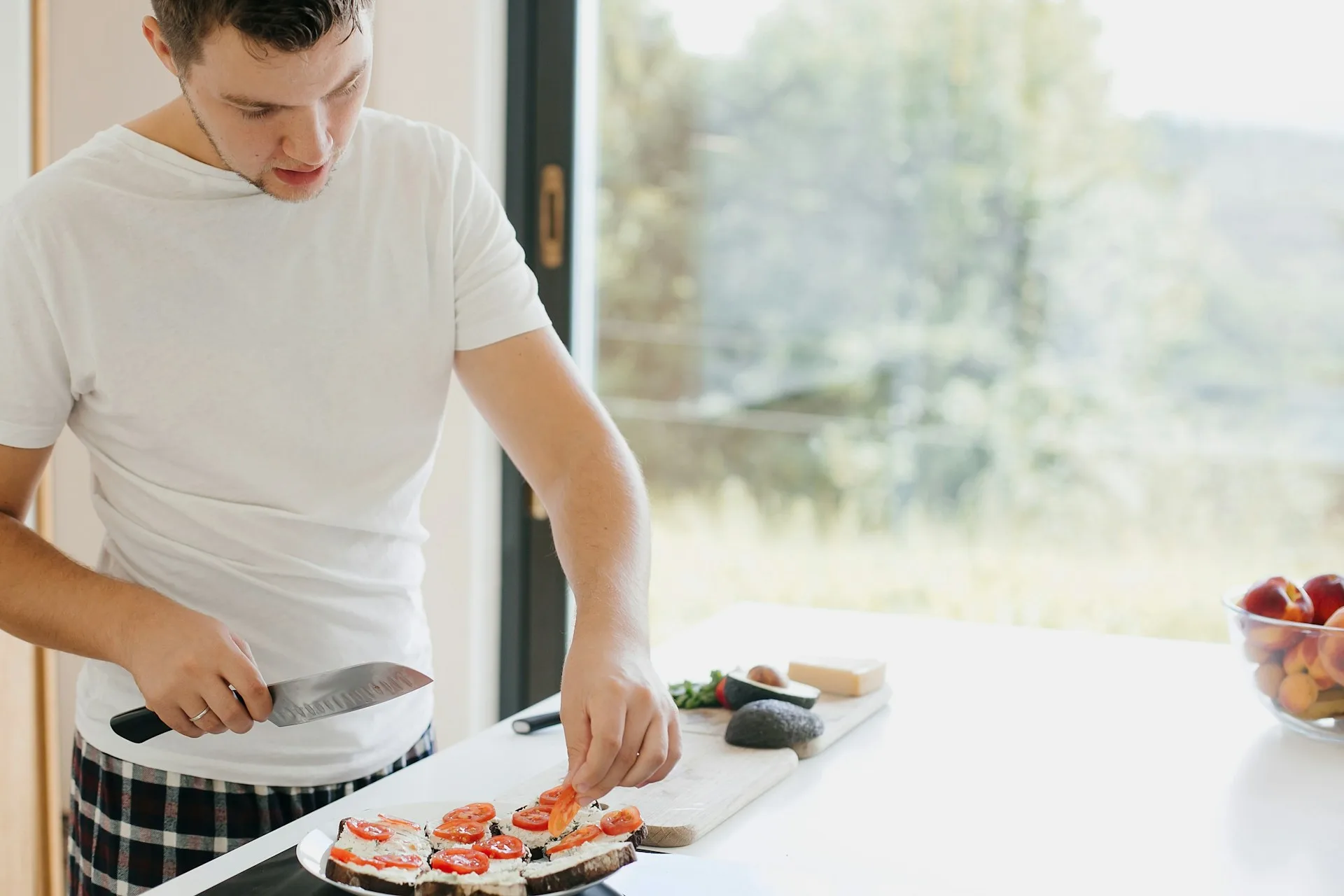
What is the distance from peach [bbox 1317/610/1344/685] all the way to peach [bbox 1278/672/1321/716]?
3 centimetres

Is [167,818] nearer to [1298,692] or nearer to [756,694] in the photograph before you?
[756,694]

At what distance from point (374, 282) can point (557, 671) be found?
65.1 inches

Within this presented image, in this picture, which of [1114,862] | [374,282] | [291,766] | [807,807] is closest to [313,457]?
[374,282]

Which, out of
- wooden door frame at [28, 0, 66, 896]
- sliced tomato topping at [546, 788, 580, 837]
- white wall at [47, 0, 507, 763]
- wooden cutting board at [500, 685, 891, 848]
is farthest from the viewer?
white wall at [47, 0, 507, 763]

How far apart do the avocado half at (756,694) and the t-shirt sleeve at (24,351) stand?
0.77 metres

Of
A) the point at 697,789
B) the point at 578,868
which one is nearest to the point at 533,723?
the point at 697,789

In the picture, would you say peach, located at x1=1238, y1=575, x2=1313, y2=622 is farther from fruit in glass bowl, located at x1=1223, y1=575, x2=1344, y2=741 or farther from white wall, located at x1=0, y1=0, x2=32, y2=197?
white wall, located at x1=0, y1=0, x2=32, y2=197

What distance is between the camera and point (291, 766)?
53.1 inches

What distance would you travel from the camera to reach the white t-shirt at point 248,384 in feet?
4.25

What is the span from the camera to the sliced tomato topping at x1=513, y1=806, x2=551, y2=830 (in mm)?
1036

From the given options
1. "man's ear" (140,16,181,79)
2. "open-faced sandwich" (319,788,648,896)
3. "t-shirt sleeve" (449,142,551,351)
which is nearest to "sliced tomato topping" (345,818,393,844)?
"open-faced sandwich" (319,788,648,896)

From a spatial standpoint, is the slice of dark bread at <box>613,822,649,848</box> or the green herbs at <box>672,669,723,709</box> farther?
the green herbs at <box>672,669,723,709</box>

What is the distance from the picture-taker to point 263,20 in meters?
1.08

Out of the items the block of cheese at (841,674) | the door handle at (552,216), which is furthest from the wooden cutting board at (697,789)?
the door handle at (552,216)
